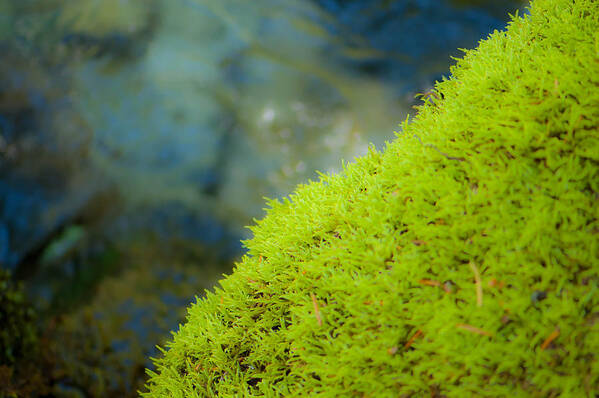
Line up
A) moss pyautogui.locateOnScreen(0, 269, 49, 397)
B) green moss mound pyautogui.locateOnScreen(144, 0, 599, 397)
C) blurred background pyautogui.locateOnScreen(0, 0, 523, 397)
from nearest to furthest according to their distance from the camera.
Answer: green moss mound pyautogui.locateOnScreen(144, 0, 599, 397)
moss pyautogui.locateOnScreen(0, 269, 49, 397)
blurred background pyautogui.locateOnScreen(0, 0, 523, 397)

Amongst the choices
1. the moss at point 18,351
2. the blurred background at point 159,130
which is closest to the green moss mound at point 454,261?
the moss at point 18,351

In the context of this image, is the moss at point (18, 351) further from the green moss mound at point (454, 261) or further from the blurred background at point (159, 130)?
the green moss mound at point (454, 261)

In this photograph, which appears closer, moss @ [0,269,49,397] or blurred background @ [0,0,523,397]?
moss @ [0,269,49,397]

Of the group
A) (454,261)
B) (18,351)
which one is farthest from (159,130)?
(454,261)

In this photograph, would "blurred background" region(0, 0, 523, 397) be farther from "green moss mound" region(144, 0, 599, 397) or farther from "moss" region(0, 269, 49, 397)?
"green moss mound" region(144, 0, 599, 397)

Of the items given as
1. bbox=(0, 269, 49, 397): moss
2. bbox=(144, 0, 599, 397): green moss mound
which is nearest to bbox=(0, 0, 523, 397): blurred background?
bbox=(0, 269, 49, 397): moss

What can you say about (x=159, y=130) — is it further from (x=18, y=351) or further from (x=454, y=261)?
(x=454, y=261)

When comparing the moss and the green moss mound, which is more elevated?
the moss

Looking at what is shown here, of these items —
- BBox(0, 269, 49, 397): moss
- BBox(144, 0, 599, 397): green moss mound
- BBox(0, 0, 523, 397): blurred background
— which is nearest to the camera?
BBox(144, 0, 599, 397): green moss mound

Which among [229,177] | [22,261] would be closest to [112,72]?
[229,177]
